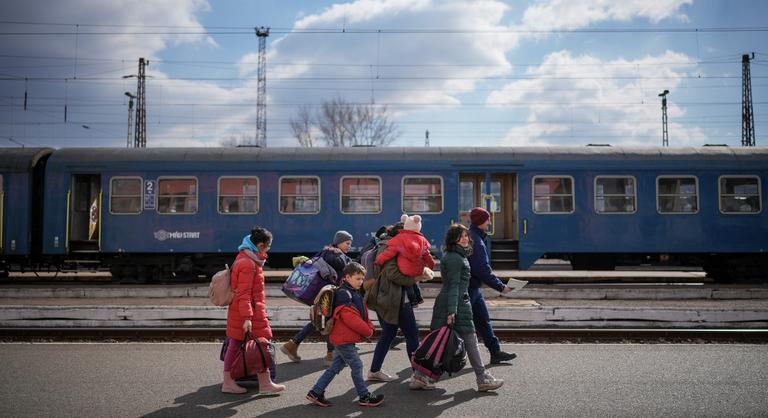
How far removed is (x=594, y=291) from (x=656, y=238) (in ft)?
9.52

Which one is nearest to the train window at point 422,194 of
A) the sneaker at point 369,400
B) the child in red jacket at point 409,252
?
the child in red jacket at point 409,252

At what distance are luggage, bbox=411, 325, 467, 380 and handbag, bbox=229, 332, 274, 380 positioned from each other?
140 cm

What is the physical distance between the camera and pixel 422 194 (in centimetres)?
1266

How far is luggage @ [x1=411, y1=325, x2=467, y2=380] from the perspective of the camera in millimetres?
4945

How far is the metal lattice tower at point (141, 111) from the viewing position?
26.9 meters

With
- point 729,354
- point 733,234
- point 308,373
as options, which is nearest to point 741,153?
point 733,234

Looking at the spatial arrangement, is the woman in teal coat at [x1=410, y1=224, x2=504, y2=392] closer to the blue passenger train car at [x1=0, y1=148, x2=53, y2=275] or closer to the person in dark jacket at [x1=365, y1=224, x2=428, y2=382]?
the person in dark jacket at [x1=365, y1=224, x2=428, y2=382]

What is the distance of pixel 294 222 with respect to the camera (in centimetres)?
1262

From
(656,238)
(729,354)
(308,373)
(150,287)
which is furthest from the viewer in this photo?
(656,238)

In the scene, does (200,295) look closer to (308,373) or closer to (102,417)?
(308,373)

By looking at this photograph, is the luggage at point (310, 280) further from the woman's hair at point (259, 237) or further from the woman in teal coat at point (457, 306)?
the woman in teal coat at point (457, 306)

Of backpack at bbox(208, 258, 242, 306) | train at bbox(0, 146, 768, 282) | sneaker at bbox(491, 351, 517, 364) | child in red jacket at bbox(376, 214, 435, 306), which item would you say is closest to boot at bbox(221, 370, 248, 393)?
backpack at bbox(208, 258, 242, 306)

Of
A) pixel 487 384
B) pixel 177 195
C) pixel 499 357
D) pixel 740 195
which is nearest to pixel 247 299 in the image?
pixel 487 384

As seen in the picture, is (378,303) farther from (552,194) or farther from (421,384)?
(552,194)
